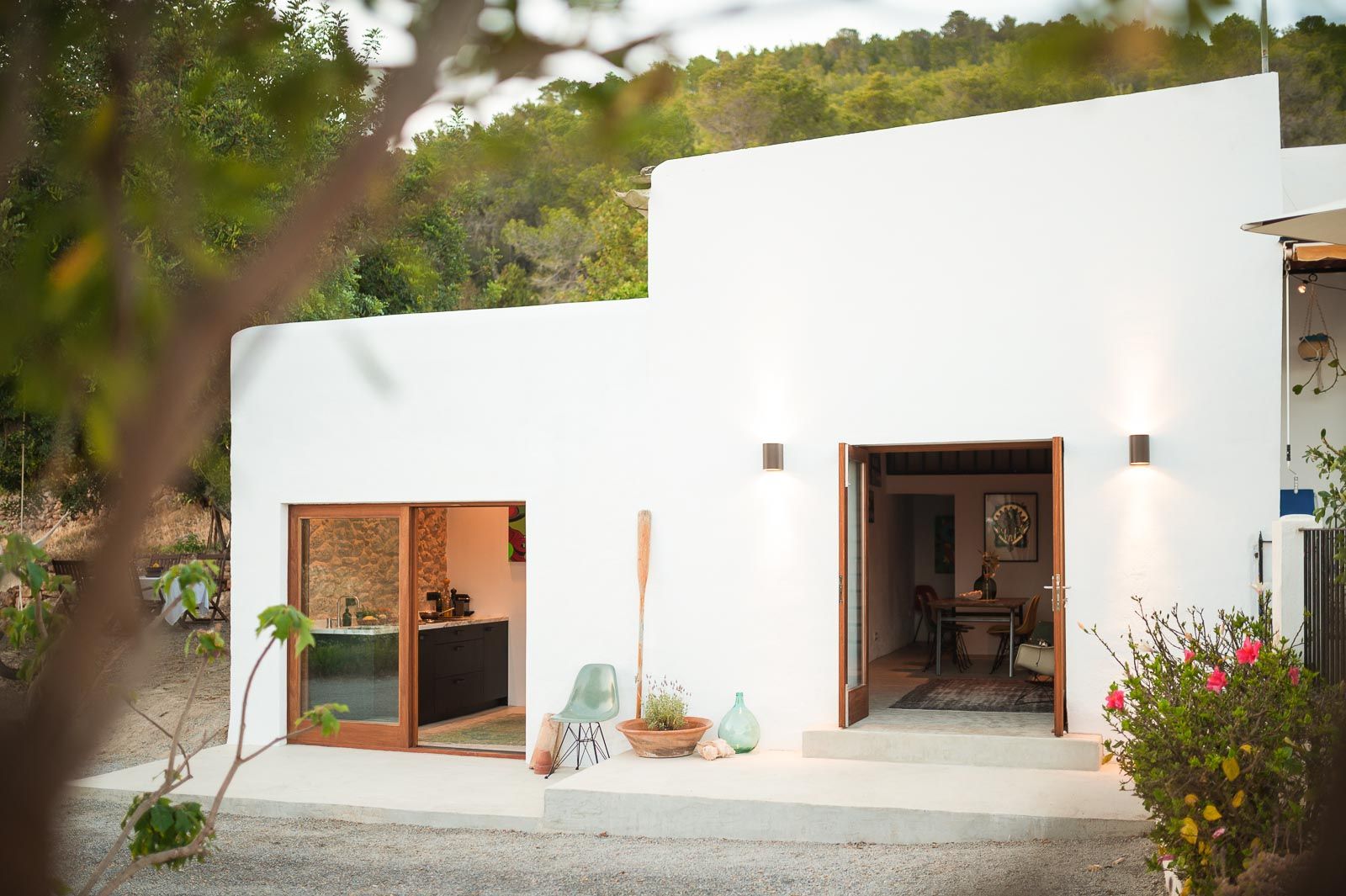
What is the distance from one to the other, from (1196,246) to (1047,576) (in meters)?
8.36

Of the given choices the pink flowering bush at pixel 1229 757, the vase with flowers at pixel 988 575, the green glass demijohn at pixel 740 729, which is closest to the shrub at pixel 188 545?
the vase with flowers at pixel 988 575

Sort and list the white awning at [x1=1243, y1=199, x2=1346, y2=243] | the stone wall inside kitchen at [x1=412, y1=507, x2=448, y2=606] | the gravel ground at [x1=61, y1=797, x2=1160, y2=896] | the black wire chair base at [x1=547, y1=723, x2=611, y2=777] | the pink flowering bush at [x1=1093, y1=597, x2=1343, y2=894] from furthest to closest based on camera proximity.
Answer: the stone wall inside kitchen at [x1=412, y1=507, x2=448, y2=606] → the black wire chair base at [x1=547, y1=723, x2=611, y2=777] → the gravel ground at [x1=61, y1=797, x2=1160, y2=896] → the white awning at [x1=1243, y1=199, x2=1346, y2=243] → the pink flowering bush at [x1=1093, y1=597, x2=1343, y2=894]

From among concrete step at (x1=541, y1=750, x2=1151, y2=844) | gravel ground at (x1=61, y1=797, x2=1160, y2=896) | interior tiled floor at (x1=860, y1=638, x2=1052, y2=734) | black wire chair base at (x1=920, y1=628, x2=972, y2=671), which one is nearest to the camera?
gravel ground at (x1=61, y1=797, x2=1160, y2=896)

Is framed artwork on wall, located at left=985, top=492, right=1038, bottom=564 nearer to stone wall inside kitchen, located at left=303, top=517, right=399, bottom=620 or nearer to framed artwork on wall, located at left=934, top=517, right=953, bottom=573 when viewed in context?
framed artwork on wall, located at left=934, top=517, right=953, bottom=573

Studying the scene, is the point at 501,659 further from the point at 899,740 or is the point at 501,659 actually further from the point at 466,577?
the point at 899,740

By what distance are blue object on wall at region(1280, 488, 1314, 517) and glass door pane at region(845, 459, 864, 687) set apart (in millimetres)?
3159

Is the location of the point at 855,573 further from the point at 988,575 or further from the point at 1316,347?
the point at 988,575

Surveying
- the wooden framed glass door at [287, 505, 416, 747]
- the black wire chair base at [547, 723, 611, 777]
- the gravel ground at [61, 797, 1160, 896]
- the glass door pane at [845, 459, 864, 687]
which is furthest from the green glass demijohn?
the wooden framed glass door at [287, 505, 416, 747]

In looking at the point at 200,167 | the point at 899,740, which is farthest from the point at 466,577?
the point at 200,167

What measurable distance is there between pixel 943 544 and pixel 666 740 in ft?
29.4

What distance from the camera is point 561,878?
23.0 ft

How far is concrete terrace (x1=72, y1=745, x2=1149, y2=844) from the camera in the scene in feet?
24.3

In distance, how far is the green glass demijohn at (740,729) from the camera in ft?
31.0

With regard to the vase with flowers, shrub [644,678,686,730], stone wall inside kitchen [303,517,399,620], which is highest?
stone wall inside kitchen [303,517,399,620]
